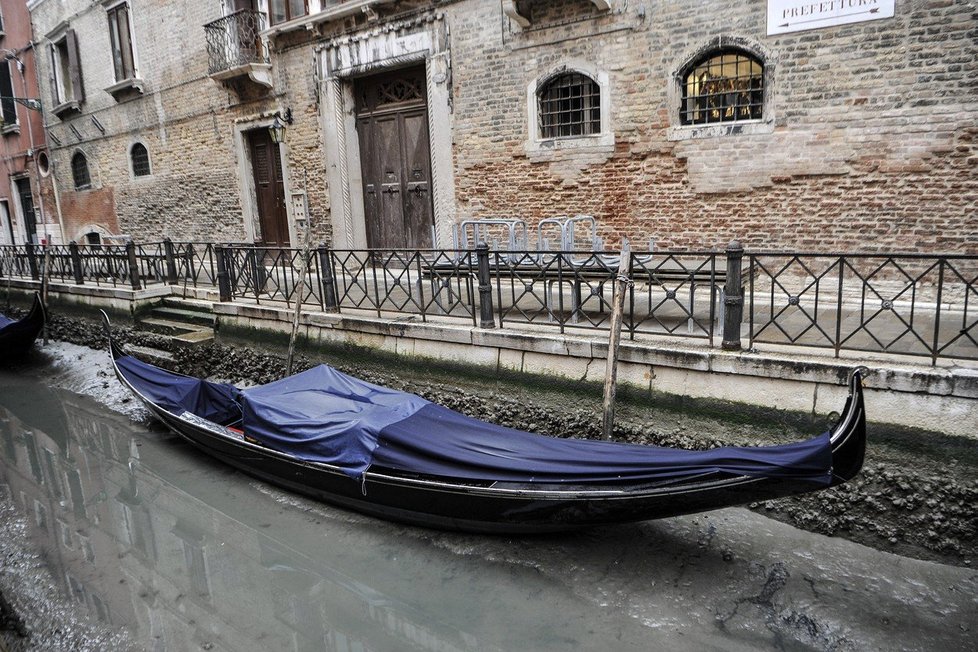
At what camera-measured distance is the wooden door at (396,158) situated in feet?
32.4

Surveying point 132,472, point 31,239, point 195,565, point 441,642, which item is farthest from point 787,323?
point 31,239

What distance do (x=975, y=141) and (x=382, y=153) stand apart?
7.41 metres

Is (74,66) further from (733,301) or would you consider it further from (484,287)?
(733,301)

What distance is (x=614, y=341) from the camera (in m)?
5.25

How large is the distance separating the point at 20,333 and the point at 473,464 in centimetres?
879

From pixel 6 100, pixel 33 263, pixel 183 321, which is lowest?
pixel 183 321

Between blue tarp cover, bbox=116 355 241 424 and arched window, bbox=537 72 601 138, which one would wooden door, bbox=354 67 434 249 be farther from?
blue tarp cover, bbox=116 355 241 424

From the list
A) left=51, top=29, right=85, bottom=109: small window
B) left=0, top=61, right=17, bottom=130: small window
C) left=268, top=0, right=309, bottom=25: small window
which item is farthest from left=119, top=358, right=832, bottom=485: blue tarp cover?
left=0, top=61, right=17, bottom=130: small window

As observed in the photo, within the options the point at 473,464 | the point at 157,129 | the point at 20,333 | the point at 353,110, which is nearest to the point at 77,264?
the point at 20,333

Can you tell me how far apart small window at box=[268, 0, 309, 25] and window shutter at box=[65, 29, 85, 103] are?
6821mm

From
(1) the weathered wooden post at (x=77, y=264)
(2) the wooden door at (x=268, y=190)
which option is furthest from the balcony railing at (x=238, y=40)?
(1) the weathered wooden post at (x=77, y=264)

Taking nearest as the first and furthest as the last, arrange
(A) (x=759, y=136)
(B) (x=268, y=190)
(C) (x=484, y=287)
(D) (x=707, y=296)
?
(C) (x=484, y=287), (D) (x=707, y=296), (A) (x=759, y=136), (B) (x=268, y=190)

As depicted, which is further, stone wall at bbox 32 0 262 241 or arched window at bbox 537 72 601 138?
stone wall at bbox 32 0 262 241

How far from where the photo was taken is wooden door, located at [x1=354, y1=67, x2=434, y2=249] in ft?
32.4
